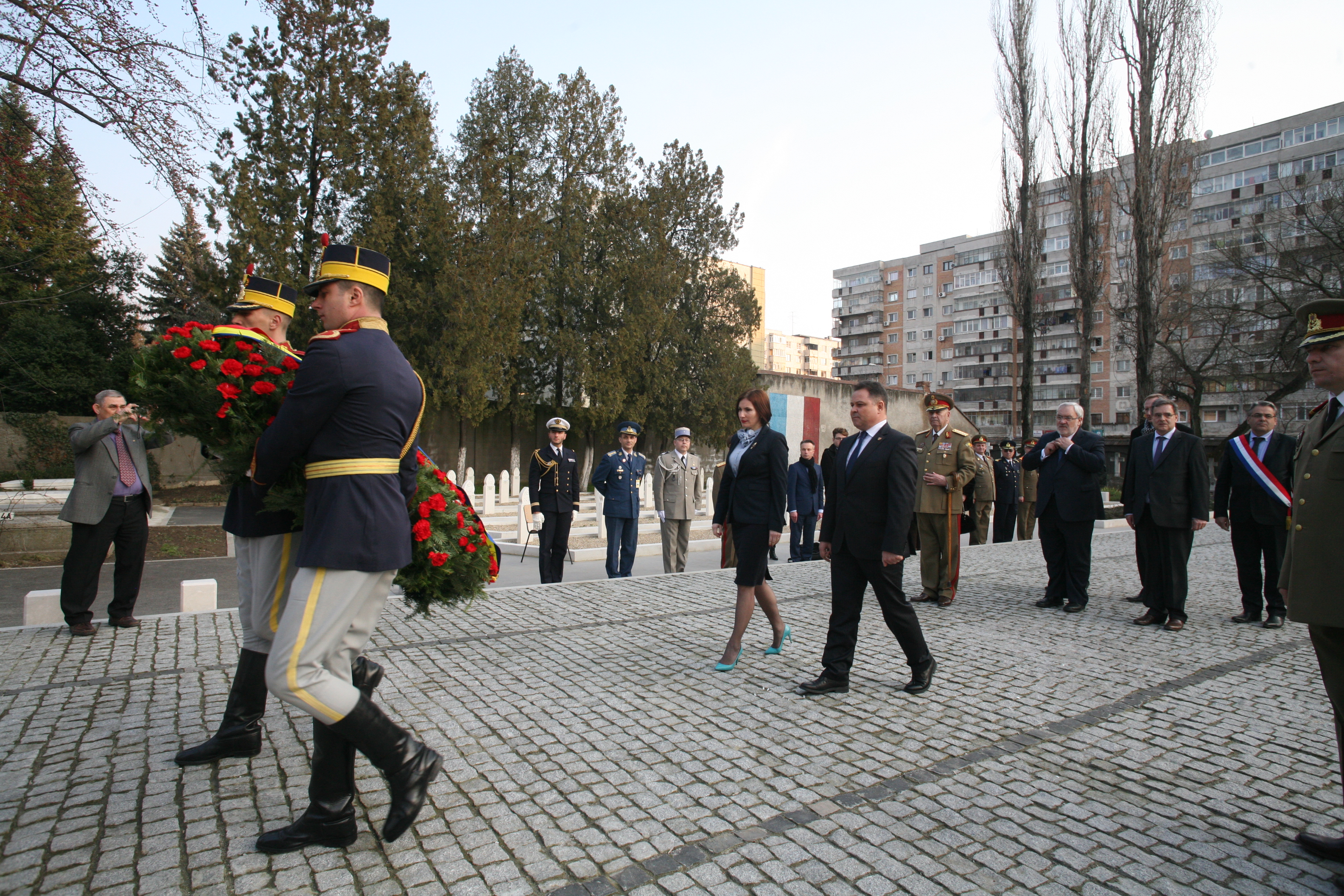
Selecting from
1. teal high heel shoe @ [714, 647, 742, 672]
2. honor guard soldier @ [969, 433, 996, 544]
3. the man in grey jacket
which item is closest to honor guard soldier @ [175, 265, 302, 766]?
teal high heel shoe @ [714, 647, 742, 672]

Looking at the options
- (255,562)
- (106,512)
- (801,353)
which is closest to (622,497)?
(106,512)

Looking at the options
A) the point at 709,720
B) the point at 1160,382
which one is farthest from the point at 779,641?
the point at 1160,382

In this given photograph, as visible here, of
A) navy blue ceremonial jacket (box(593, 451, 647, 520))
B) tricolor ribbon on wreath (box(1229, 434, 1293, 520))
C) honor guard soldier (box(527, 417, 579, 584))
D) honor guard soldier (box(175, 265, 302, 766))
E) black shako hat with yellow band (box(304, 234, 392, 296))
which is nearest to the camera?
black shako hat with yellow band (box(304, 234, 392, 296))

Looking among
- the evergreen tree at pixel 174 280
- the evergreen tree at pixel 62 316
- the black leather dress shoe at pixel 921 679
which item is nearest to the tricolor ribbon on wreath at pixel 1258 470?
the black leather dress shoe at pixel 921 679

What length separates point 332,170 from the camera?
22.7 m

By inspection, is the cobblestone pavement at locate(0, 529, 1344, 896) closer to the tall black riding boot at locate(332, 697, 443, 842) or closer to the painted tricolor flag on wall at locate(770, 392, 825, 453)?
the tall black riding boot at locate(332, 697, 443, 842)

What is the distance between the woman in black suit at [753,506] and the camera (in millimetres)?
5164

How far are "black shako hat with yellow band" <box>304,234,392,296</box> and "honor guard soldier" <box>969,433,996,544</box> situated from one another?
34.0ft

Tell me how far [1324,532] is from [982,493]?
9989 millimetres

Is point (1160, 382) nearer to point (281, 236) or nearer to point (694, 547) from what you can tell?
point (694, 547)

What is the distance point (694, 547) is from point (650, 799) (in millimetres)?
10300

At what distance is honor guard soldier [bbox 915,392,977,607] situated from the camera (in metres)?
7.66

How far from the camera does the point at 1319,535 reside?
2.91 m

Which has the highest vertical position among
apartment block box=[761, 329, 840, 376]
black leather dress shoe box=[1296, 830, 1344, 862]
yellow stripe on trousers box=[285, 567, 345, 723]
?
apartment block box=[761, 329, 840, 376]
